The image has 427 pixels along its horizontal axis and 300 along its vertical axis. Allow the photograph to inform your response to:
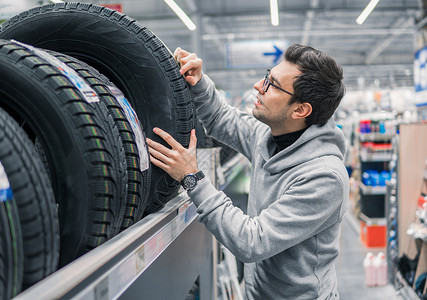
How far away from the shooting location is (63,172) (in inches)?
35.9

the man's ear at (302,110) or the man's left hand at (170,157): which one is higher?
the man's ear at (302,110)

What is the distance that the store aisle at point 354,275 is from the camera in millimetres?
4738

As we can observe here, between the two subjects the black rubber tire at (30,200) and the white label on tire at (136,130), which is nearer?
the black rubber tire at (30,200)

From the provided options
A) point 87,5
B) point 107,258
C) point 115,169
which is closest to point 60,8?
point 87,5

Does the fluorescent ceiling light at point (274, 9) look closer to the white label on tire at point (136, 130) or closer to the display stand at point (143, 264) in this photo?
the display stand at point (143, 264)

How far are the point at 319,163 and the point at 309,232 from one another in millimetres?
252

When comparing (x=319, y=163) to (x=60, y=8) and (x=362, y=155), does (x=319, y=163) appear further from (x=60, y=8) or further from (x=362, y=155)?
(x=362, y=155)

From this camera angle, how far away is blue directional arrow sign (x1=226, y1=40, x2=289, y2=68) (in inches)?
428

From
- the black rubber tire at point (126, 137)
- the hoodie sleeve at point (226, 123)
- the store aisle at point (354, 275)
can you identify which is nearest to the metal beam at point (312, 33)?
the store aisle at point (354, 275)

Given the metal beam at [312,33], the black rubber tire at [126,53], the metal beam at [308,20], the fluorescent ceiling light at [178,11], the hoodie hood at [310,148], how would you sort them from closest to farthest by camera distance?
the black rubber tire at [126,53] → the hoodie hood at [310,148] → the fluorescent ceiling light at [178,11] → the metal beam at [308,20] → the metal beam at [312,33]

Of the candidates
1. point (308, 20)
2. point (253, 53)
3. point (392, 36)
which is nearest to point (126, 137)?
point (253, 53)

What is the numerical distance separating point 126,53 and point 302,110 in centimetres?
75

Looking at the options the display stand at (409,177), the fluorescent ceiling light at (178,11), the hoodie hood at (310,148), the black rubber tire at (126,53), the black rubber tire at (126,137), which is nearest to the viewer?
the black rubber tire at (126,137)

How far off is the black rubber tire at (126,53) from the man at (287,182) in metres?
0.08
